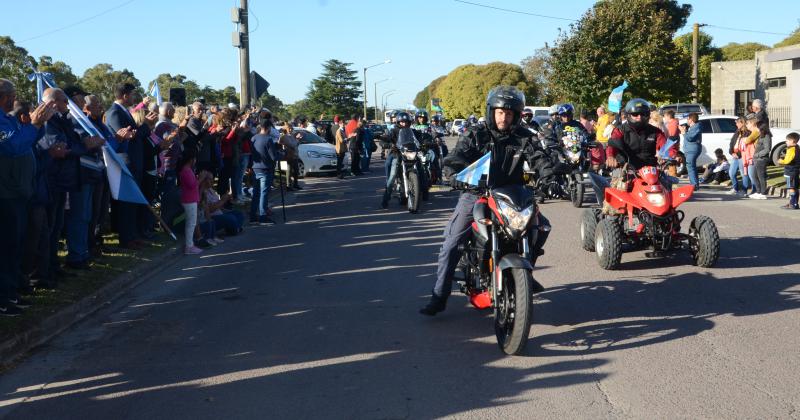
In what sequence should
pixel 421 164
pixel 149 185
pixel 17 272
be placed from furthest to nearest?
pixel 421 164
pixel 149 185
pixel 17 272

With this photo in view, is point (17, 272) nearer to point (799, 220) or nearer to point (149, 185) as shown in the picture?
point (149, 185)

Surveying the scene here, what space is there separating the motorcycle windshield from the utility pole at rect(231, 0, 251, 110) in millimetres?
6545

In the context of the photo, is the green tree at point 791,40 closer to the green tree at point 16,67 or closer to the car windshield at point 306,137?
the car windshield at point 306,137

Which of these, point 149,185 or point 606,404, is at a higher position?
point 149,185

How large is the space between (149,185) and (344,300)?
4.91 meters

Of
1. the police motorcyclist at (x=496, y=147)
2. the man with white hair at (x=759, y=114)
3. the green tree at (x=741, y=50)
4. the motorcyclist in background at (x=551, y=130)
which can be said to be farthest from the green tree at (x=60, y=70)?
the green tree at (x=741, y=50)

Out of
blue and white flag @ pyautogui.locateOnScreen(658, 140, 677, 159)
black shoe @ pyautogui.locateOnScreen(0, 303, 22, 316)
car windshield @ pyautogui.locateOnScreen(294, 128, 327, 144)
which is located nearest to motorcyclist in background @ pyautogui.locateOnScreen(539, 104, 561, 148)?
blue and white flag @ pyautogui.locateOnScreen(658, 140, 677, 159)

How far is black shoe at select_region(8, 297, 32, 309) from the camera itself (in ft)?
23.6

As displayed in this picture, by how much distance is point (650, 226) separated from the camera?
368 inches

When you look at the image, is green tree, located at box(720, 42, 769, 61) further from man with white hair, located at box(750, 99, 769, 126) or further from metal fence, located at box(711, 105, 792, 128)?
man with white hair, located at box(750, 99, 769, 126)

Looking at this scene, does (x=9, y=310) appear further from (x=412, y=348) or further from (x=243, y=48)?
(x=243, y=48)

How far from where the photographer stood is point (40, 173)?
26.1ft

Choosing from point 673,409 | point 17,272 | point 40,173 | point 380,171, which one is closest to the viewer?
point 673,409

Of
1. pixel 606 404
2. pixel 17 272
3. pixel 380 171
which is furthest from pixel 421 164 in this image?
pixel 380 171
